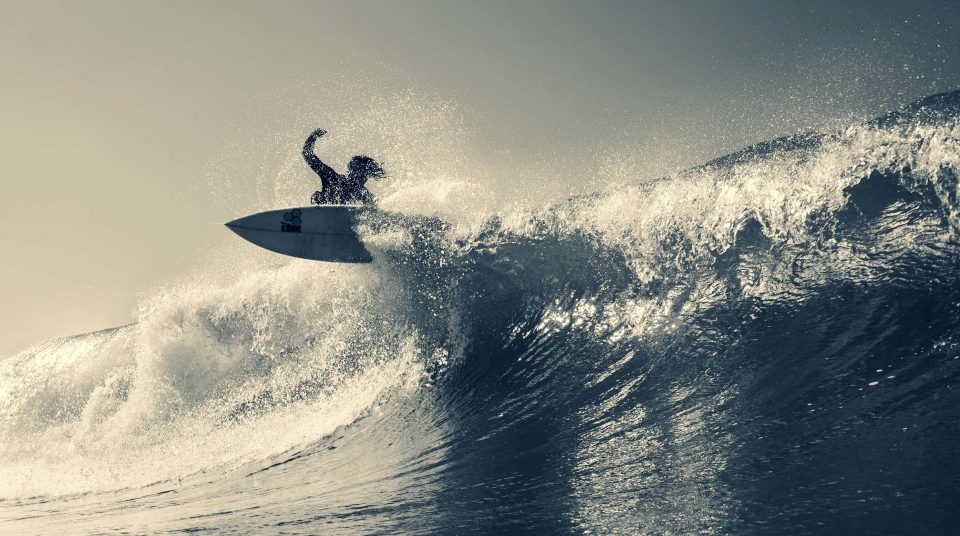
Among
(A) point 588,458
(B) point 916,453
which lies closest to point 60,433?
(A) point 588,458

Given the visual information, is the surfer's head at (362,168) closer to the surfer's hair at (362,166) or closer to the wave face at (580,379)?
the surfer's hair at (362,166)

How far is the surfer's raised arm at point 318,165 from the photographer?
11711mm

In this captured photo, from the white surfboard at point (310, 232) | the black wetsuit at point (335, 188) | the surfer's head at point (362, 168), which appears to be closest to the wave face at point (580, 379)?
the white surfboard at point (310, 232)

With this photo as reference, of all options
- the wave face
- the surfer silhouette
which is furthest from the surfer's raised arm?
the wave face

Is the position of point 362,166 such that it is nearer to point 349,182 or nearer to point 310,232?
point 349,182

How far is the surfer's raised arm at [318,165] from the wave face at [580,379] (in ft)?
3.50

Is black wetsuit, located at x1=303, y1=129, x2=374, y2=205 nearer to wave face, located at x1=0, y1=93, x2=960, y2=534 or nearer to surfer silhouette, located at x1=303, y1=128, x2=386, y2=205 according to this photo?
surfer silhouette, located at x1=303, y1=128, x2=386, y2=205

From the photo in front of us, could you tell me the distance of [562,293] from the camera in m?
10.0

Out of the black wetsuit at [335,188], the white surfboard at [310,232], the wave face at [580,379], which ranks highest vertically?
the black wetsuit at [335,188]

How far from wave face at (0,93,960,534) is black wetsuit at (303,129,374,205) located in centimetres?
63

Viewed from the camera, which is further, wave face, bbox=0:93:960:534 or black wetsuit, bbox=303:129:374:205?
black wetsuit, bbox=303:129:374:205

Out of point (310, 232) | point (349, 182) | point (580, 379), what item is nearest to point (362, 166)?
point (349, 182)

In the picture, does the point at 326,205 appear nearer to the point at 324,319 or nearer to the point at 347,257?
the point at 347,257

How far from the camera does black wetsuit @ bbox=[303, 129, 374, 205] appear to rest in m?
11.9
